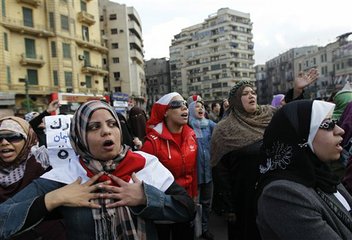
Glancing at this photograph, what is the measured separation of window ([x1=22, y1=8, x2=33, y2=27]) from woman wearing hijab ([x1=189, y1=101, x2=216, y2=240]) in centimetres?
3271

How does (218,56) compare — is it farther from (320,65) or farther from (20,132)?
(20,132)

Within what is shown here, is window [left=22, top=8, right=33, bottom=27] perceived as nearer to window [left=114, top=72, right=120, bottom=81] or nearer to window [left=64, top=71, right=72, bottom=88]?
window [left=64, top=71, right=72, bottom=88]

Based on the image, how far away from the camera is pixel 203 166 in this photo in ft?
14.4

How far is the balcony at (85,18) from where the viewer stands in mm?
38722

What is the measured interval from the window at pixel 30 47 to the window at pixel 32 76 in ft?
4.87

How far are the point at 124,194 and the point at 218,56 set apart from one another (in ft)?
261

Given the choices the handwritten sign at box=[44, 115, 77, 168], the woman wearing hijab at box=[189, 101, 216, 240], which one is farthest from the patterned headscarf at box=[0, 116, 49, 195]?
the woman wearing hijab at box=[189, 101, 216, 240]

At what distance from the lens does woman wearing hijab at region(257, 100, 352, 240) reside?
5.45 feet

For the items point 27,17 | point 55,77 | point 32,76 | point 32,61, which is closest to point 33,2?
point 27,17

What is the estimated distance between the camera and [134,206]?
5.68ft

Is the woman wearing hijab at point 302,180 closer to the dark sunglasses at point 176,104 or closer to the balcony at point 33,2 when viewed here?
the dark sunglasses at point 176,104

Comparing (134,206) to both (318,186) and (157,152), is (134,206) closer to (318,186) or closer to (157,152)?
(318,186)

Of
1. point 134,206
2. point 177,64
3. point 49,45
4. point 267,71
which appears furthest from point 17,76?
point 267,71

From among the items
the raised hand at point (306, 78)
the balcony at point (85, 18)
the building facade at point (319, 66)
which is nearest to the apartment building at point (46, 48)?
the balcony at point (85, 18)
